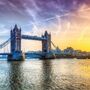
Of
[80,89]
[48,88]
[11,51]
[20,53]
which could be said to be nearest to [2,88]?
[48,88]

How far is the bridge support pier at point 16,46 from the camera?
166375 millimetres

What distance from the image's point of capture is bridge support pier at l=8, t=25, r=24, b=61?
546 ft

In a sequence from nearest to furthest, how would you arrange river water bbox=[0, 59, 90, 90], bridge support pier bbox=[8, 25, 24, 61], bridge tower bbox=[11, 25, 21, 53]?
river water bbox=[0, 59, 90, 90], bridge support pier bbox=[8, 25, 24, 61], bridge tower bbox=[11, 25, 21, 53]

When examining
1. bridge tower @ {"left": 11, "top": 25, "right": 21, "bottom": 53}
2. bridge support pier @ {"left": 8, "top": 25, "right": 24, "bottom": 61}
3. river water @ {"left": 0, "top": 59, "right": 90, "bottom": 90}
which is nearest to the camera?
river water @ {"left": 0, "top": 59, "right": 90, "bottom": 90}

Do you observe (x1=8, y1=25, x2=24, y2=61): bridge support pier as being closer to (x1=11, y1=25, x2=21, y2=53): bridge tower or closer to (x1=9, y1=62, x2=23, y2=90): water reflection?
(x1=11, y1=25, x2=21, y2=53): bridge tower

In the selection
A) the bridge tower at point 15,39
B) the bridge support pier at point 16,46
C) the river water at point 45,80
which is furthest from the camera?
the bridge tower at point 15,39

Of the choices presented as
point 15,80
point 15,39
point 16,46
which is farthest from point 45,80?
point 15,39

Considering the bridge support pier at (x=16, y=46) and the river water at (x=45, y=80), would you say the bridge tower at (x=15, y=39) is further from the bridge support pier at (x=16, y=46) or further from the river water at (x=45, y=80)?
the river water at (x=45, y=80)

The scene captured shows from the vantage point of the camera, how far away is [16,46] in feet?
607

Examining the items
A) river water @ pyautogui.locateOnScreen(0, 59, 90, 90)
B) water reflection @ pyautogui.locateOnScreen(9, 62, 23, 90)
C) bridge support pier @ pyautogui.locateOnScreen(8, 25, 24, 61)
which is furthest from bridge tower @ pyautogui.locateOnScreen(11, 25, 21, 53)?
water reflection @ pyautogui.locateOnScreen(9, 62, 23, 90)

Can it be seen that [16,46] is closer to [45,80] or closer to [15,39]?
[15,39]

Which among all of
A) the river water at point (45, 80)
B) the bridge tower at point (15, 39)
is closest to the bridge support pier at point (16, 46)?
the bridge tower at point (15, 39)

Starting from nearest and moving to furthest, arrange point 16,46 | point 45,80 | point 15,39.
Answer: point 45,80 < point 16,46 < point 15,39

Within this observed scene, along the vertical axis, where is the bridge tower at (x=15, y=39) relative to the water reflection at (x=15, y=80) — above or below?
A: above
